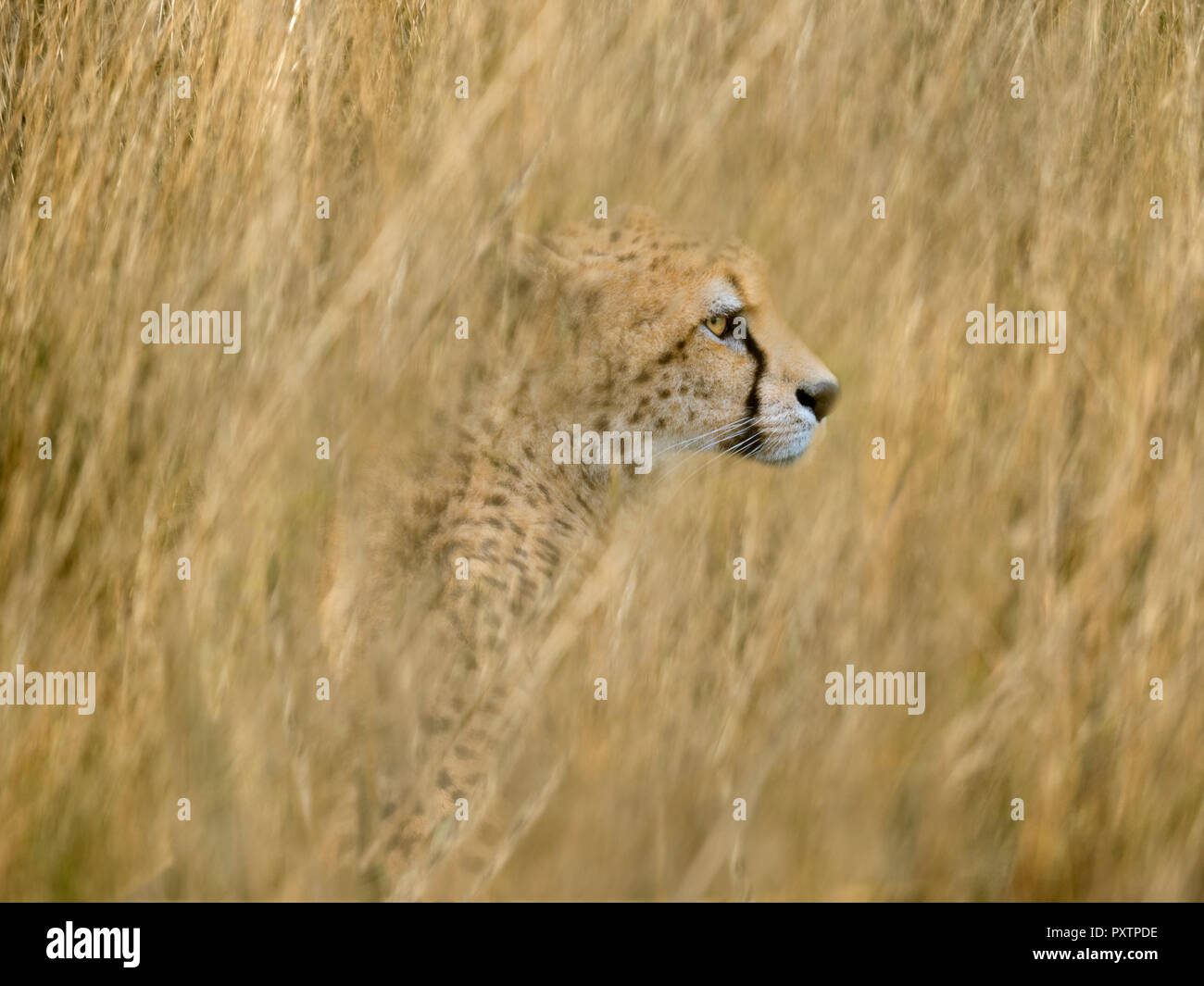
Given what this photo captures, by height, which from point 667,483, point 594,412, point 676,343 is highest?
point 676,343

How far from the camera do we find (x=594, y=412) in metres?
2.65

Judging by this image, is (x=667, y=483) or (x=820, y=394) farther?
(x=667, y=483)

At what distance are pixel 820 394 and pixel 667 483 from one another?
348mm

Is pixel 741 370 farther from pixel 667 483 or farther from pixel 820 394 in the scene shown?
pixel 667 483

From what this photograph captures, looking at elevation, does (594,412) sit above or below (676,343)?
below

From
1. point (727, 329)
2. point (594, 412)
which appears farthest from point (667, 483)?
point (727, 329)

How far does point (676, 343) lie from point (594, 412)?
21 cm

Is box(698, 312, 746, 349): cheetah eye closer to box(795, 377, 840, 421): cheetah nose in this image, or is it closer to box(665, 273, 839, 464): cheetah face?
box(665, 273, 839, 464): cheetah face

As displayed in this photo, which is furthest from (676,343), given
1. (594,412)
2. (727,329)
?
(594,412)

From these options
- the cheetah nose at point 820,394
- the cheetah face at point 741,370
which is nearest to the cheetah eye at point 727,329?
the cheetah face at point 741,370

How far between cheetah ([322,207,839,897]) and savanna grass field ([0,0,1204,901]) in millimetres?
69

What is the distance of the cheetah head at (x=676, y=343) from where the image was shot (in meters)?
2.64

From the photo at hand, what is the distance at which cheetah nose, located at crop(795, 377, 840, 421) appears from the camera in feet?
8.55

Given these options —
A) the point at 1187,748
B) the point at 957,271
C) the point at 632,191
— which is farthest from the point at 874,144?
the point at 1187,748
